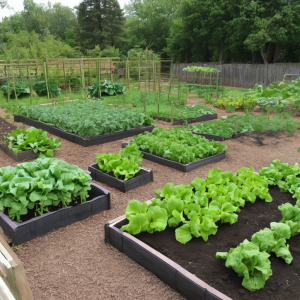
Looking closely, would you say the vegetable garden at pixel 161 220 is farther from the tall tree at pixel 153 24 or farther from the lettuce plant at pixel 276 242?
the tall tree at pixel 153 24

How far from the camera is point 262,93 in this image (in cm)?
1223

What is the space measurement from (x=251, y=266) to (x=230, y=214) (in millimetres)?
863

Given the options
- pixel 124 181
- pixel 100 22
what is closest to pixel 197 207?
pixel 124 181

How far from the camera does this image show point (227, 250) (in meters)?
2.93

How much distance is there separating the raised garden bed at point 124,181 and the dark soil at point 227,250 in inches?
61.7

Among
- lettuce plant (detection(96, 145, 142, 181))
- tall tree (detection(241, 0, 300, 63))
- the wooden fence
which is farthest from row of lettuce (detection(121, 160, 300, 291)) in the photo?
tall tree (detection(241, 0, 300, 63))

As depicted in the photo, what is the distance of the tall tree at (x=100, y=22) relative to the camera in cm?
4256

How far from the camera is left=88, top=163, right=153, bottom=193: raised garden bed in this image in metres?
4.69

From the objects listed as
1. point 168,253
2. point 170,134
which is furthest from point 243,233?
point 170,134

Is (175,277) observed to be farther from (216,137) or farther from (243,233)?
(216,137)

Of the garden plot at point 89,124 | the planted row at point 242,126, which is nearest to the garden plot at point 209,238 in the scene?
the planted row at point 242,126

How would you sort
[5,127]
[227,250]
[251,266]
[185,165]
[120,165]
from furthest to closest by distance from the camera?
[5,127]
[185,165]
[120,165]
[227,250]
[251,266]

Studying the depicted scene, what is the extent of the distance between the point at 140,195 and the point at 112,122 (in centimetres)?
345

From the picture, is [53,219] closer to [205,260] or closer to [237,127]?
[205,260]
